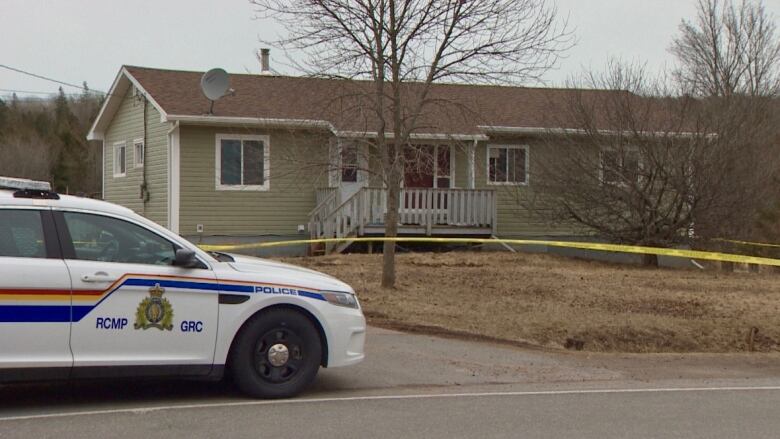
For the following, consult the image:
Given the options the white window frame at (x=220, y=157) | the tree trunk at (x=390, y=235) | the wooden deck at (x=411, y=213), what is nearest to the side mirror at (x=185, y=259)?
the tree trunk at (x=390, y=235)

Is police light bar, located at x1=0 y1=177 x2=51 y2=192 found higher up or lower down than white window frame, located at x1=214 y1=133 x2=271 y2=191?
lower down

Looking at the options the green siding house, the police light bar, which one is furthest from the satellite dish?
the police light bar

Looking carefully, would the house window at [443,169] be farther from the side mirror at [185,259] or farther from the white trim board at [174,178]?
the side mirror at [185,259]

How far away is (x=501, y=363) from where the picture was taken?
881 centimetres

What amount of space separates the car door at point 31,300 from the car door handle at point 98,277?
123mm

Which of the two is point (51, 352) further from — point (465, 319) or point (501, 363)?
A: point (465, 319)

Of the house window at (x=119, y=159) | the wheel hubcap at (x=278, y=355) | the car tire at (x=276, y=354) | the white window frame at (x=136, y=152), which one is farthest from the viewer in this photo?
the house window at (x=119, y=159)

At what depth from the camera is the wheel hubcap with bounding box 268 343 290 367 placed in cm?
671

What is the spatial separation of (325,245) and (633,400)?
45.0ft

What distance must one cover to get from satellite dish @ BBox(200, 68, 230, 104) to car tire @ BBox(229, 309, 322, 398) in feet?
45.2

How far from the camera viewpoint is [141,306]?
6227 mm

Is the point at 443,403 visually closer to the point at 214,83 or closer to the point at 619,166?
the point at 619,166

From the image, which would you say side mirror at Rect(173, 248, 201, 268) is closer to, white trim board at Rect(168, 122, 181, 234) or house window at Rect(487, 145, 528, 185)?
white trim board at Rect(168, 122, 181, 234)

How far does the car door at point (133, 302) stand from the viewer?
6.08 m
